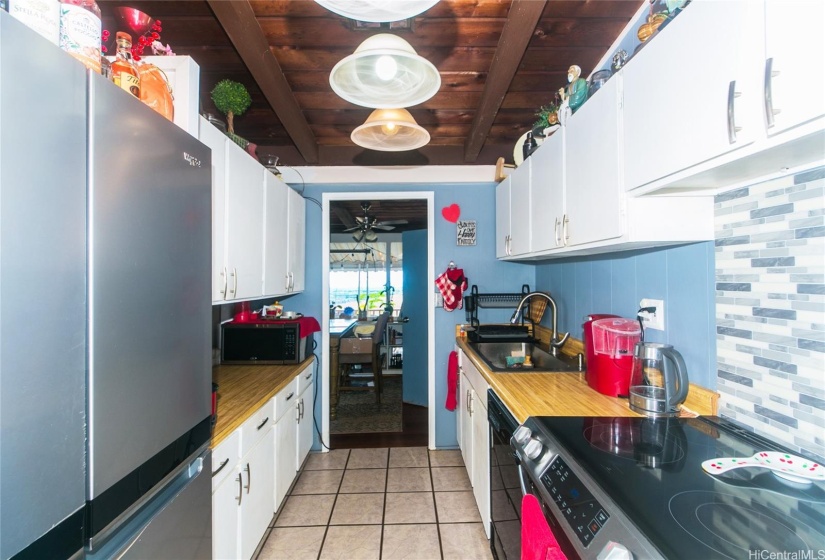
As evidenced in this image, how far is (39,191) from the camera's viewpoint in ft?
2.08

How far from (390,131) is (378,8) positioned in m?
0.76

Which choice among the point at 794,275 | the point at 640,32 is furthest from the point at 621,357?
the point at 640,32

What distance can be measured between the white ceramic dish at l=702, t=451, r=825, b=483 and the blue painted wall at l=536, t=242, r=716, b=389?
34 cm

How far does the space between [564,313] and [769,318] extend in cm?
145

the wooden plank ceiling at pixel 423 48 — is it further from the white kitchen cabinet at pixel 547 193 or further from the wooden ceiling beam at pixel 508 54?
the white kitchen cabinet at pixel 547 193

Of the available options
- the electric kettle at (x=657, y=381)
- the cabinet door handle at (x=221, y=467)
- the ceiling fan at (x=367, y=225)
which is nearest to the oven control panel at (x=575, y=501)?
the electric kettle at (x=657, y=381)

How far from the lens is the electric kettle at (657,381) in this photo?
48.6 inches

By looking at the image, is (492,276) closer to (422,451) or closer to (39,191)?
(422,451)

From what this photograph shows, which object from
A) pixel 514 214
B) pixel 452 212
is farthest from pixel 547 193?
pixel 452 212

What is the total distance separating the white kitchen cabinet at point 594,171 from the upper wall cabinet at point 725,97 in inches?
2.7

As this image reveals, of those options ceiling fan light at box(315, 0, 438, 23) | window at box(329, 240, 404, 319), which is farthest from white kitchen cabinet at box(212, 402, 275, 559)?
window at box(329, 240, 404, 319)

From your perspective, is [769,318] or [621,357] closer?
[769,318]

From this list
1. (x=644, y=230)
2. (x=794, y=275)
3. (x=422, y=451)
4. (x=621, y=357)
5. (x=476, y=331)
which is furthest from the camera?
(x=422, y=451)

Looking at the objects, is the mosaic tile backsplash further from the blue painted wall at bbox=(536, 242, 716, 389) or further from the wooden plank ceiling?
the wooden plank ceiling
